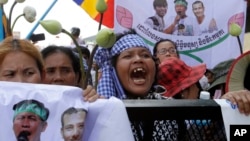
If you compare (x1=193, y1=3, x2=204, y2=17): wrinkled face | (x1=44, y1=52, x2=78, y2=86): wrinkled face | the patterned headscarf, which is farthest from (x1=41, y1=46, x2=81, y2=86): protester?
(x1=193, y1=3, x2=204, y2=17): wrinkled face

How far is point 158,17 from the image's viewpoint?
4223 mm

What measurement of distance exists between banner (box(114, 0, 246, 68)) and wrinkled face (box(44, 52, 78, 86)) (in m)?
1.53

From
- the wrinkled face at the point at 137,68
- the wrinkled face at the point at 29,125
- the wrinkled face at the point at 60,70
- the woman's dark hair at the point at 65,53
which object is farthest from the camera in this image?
the woman's dark hair at the point at 65,53

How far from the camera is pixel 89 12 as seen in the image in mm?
4973

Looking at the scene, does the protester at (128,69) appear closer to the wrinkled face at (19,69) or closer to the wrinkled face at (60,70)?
the wrinkled face at (60,70)

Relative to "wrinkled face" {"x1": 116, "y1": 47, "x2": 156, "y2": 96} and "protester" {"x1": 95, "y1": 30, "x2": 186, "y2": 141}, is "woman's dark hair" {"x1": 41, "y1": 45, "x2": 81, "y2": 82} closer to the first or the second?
"protester" {"x1": 95, "y1": 30, "x2": 186, "y2": 141}

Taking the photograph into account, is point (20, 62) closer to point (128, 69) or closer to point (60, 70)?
point (128, 69)

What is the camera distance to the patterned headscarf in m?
2.16

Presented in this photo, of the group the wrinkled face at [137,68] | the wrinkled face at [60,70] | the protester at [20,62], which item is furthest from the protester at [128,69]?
the protester at [20,62]

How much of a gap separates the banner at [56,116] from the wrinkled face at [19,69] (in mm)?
259

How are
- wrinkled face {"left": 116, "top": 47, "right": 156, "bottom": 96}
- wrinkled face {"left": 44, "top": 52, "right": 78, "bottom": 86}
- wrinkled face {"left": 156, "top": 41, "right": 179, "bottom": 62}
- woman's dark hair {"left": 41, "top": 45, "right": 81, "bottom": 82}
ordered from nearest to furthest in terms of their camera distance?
wrinkled face {"left": 116, "top": 47, "right": 156, "bottom": 96}, wrinkled face {"left": 44, "top": 52, "right": 78, "bottom": 86}, woman's dark hair {"left": 41, "top": 45, "right": 81, "bottom": 82}, wrinkled face {"left": 156, "top": 41, "right": 179, "bottom": 62}

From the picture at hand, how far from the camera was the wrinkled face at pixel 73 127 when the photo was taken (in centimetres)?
130

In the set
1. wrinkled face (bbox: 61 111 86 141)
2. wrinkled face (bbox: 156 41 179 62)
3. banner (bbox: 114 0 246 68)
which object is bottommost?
wrinkled face (bbox: 61 111 86 141)

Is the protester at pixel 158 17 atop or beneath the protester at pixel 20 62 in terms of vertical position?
atop
